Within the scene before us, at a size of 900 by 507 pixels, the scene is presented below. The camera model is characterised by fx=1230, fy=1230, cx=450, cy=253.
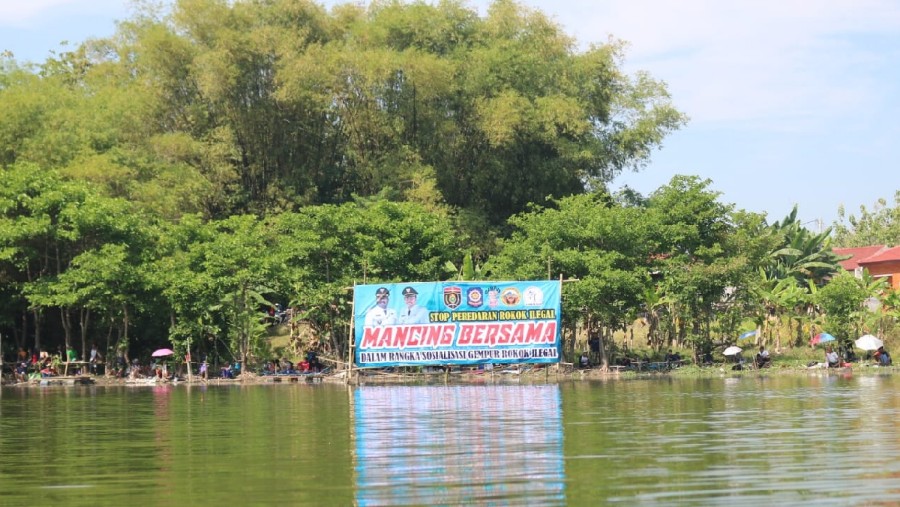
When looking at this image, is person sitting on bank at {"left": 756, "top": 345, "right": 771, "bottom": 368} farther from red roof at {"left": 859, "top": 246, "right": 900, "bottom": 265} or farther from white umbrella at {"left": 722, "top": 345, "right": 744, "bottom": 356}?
red roof at {"left": 859, "top": 246, "right": 900, "bottom": 265}

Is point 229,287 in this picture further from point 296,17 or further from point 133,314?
point 296,17

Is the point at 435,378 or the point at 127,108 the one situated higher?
the point at 127,108

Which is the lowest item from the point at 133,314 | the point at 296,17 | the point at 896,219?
the point at 133,314

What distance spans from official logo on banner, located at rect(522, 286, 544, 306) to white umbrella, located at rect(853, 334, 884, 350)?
9.81 meters

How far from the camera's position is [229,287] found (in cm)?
3734

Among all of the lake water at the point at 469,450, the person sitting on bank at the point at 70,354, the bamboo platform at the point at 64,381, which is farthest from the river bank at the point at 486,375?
the lake water at the point at 469,450

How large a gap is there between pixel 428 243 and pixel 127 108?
1311cm

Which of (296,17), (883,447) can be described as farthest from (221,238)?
(883,447)

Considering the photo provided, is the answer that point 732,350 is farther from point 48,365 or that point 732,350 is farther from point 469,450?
point 469,450

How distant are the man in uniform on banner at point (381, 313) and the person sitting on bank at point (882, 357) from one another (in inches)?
580

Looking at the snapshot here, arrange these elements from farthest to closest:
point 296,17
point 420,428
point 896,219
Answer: point 896,219 < point 296,17 < point 420,428

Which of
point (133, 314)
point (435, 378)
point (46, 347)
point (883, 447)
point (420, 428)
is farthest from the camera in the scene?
point (46, 347)

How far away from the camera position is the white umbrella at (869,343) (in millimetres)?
36406

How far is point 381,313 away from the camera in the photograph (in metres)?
35.2
